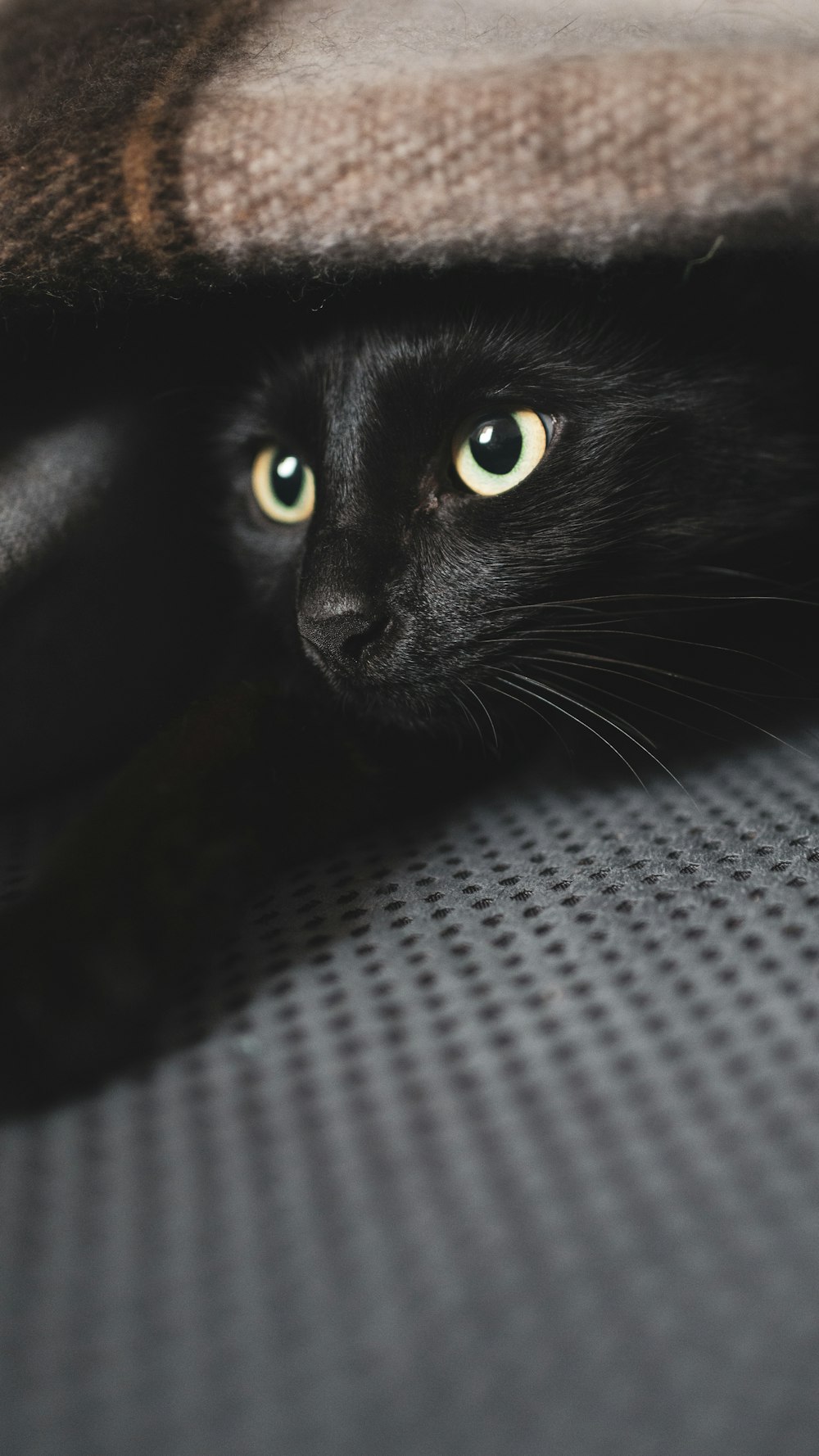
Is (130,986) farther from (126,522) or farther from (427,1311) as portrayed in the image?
(126,522)

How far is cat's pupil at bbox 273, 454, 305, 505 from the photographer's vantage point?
33.5 inches

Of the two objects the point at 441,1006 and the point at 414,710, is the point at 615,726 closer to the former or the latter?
the point at 414,710

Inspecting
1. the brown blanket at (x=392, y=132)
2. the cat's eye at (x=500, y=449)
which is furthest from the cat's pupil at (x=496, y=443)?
the brown blanket at (x=392, y=132)

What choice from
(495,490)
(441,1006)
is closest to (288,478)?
(495,490)

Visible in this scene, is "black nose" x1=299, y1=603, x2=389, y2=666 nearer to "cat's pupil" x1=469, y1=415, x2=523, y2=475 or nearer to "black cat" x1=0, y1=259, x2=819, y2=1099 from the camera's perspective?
"black cat" x1=0, y1=259, x2=819, y2=1099

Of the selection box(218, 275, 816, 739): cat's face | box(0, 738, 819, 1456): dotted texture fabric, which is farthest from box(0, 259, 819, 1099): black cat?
box(0, 738, 819, 1456): dotted texture fabric

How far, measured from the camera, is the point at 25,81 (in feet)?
2.02

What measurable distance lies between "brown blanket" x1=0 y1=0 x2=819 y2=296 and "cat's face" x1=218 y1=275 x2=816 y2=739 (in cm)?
12

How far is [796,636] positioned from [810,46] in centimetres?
41

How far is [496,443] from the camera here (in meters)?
0.70

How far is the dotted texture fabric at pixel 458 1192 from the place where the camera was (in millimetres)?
311

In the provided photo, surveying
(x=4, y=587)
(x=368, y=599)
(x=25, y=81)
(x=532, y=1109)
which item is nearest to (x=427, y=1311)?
(x=532, y=1109)

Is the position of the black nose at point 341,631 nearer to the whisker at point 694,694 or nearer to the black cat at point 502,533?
the black cat at point 502,533

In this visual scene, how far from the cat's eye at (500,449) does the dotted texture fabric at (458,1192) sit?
0.31m
